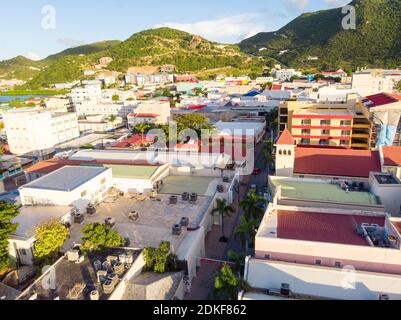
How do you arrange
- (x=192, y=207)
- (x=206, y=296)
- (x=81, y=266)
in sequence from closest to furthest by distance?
(x=81, y=266), (x=206, y=296), (x=192, y=207)

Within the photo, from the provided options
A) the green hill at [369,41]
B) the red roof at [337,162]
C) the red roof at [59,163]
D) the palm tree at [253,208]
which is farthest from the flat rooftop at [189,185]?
the green hill at [369,41]

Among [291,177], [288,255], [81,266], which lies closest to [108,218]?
[81,266]

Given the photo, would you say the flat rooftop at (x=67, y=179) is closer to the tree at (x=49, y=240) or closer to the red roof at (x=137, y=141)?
the tree at (x=49, y=240)

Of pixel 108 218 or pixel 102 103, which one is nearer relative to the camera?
pixel 108 218

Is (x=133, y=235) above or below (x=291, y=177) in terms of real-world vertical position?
below
